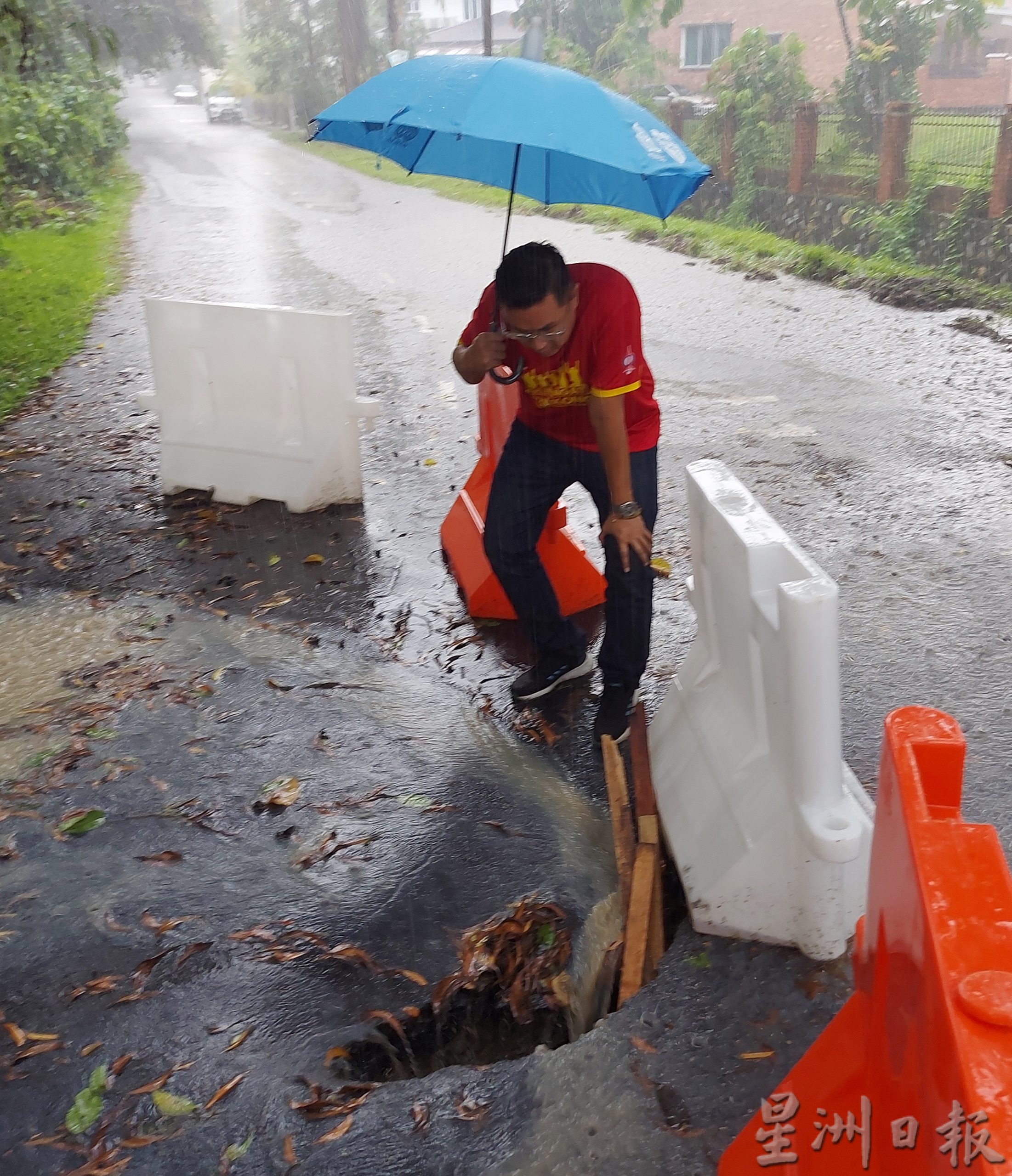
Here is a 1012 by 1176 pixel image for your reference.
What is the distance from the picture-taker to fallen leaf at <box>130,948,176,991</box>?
110 inches

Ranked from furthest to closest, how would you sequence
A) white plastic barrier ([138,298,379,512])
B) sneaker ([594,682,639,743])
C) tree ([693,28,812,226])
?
tree ([693,28,812,226]) < white plastic barrier ([138,298,379,512]) < sneaker ([594,682,639,743])

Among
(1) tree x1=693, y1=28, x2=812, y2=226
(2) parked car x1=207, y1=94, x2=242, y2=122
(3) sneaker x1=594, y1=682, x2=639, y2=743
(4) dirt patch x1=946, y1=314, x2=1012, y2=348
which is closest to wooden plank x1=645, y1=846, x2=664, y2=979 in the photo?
(3) sneaker x1=594, y1=682, x2=639, y2=743

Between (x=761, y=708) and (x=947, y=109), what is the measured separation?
1623 cm

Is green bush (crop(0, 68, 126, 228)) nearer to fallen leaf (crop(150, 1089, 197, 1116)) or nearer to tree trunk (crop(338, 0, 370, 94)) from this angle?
tree trunk (crop(338, 0, 370, 94))

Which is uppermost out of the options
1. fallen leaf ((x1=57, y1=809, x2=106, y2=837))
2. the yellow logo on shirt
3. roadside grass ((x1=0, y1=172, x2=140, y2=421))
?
→ the yellow logo on shirt

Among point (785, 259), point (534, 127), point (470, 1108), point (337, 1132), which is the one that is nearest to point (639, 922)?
point (470, 1108)

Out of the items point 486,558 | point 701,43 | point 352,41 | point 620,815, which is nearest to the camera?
point 620,815

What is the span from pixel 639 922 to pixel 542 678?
140cm

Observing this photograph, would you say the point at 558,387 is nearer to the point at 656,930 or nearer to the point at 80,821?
the point at 656,930

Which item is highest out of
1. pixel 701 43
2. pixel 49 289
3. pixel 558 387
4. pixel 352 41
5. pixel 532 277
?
pixel 352 41

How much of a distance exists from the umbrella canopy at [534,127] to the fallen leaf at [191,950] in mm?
2559

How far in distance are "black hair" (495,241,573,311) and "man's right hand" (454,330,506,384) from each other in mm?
199

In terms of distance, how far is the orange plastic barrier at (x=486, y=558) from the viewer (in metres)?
4.76

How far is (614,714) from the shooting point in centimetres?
389
